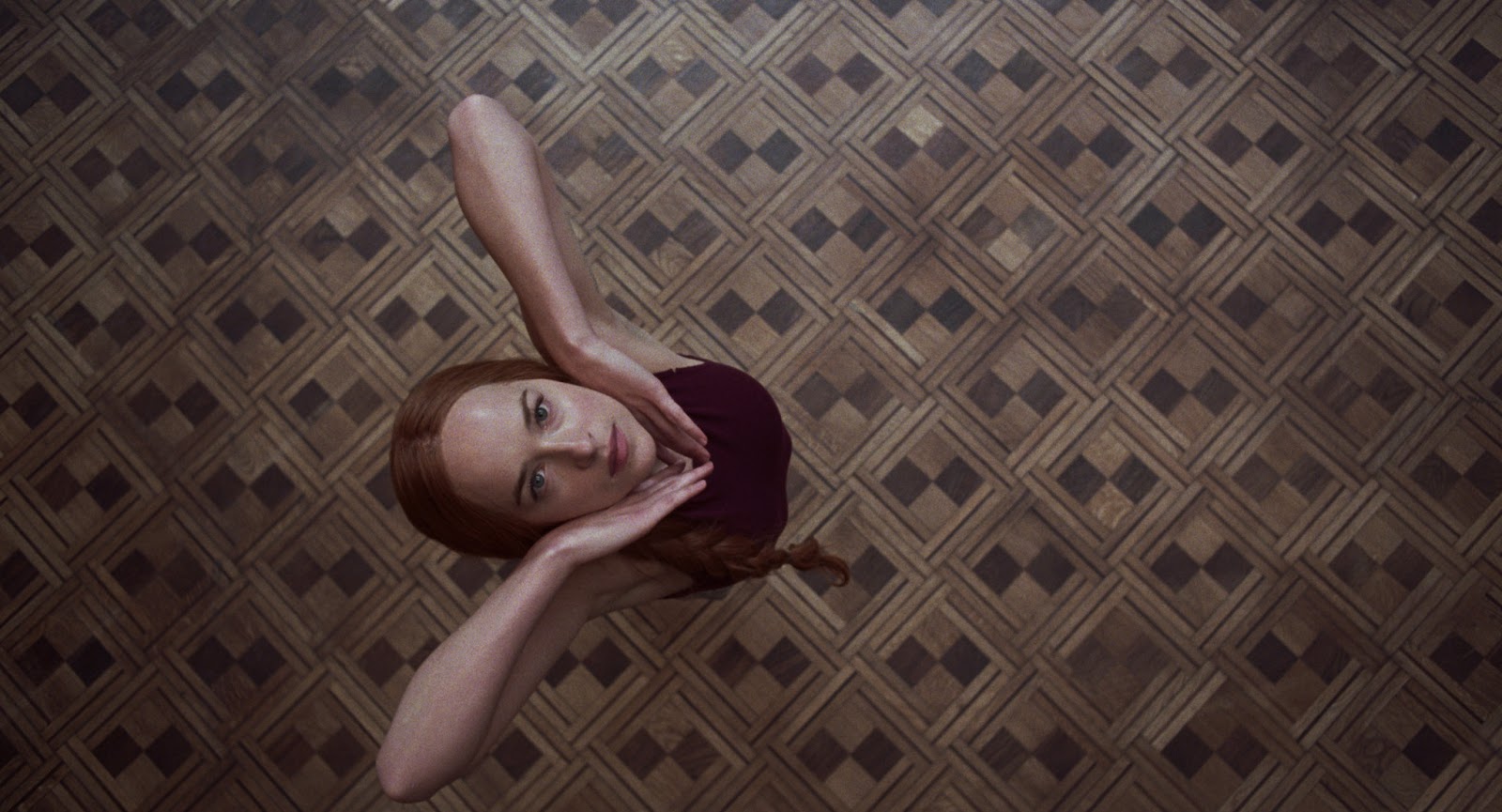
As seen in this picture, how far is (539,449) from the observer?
110 centimetres

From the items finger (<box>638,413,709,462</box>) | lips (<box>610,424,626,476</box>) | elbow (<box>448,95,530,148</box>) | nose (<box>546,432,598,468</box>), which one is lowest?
nose (<box>546,432,598,468</box>)

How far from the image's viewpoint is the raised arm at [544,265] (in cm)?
123

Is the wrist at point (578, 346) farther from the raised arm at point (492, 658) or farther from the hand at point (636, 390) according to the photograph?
the raised arm at point (492, 658)

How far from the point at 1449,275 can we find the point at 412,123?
1770 millimetres

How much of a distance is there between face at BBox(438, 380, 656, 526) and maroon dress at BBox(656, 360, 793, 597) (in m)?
0.14

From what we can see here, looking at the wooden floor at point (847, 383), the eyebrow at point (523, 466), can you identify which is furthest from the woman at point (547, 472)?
the wooden floor at point (847, 383)

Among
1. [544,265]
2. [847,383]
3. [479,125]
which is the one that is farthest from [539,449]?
[847,383]

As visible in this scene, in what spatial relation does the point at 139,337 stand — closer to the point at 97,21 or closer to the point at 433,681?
the point at 97,21

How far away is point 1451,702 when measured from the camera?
1739mm

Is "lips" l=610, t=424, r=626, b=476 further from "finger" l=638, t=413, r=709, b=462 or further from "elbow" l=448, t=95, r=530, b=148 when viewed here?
"elbow" l=448, t=95, r=530, b=148

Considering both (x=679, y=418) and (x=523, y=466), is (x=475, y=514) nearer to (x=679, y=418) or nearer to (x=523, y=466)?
(x=523, y=466)

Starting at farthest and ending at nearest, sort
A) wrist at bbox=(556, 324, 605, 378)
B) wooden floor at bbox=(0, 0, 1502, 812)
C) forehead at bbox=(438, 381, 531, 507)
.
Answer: wooden floor at bbox=(0, 0, 1502, 812) < wrist at bbox=(556, 324, 605, 378) < forehead at bbox=(438, 381, 531, 507)

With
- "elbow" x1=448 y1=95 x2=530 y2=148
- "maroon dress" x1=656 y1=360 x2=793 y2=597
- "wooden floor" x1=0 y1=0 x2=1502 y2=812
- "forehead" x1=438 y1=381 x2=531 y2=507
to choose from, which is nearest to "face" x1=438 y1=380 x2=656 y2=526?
"forehead" x1=438 y1=381 x2=531 y2=507

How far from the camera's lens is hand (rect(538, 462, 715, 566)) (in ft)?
3.84
